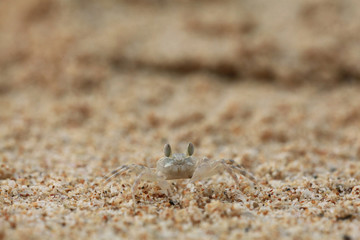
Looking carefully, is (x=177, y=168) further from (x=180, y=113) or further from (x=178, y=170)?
(x=180, y=113)

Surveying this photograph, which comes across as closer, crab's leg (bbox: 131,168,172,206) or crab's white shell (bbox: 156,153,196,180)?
crab's leg (bbox: 131,168,172,206)

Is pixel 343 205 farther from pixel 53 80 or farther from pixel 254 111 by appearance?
pixel 53 80

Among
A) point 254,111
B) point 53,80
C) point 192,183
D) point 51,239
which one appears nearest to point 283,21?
point 254,111

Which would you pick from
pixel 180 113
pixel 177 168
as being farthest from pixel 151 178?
pixel 180 113

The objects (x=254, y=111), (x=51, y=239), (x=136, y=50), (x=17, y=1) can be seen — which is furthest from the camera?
(x=17, y=1)

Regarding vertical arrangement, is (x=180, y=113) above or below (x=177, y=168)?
above

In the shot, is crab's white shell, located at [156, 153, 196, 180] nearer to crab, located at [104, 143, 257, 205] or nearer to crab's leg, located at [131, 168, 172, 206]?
crab, located at [104, 143, 257, 205]

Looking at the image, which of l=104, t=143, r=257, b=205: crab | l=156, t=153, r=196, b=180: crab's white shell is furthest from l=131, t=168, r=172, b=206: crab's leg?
l=156, t=153, r=196, b=180: crab's white shell

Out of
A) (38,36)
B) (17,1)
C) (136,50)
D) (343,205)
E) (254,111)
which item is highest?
(17,1)

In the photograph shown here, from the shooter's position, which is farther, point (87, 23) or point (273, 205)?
point (87, 23)
